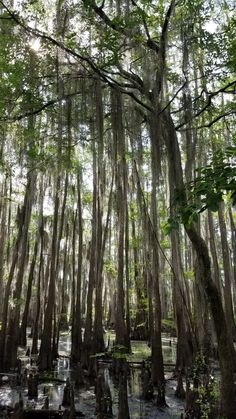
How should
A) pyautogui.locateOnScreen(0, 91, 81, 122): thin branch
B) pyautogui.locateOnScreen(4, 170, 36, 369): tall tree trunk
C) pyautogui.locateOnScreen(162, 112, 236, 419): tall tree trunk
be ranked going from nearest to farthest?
pyautogui.locateOnScreen(162, 112, 236, 419): tall tree trunk < pyautogui.locateOnScreen(0, 91, 81, 122): thin branch < pyautogui.locateOnScreen(4, 170, 36, 369): tall tree trunk

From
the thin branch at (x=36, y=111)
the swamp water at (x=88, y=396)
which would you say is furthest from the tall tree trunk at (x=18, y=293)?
the thin branch at (x=36, y=111)

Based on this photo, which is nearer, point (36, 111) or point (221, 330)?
point (221, 330)

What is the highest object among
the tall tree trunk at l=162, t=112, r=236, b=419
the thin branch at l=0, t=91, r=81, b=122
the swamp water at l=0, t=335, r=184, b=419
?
the thin branch at l=0, t=91, r=81, b=122

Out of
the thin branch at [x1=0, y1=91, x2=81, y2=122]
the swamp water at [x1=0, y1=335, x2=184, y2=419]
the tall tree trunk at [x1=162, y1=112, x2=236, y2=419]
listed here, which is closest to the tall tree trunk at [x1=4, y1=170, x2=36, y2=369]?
the swamp water at [x1=0, y1=335, x2=184, y2=419]

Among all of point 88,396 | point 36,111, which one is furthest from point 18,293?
point 36,111

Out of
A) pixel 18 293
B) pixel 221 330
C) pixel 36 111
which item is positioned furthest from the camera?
pixel 18 293

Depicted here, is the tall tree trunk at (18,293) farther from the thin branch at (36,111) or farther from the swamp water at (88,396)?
the thin branch at (36,111)

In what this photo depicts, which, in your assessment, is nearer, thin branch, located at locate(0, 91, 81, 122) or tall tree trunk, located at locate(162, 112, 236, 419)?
tall tree trunk, located at locate(162, 112, 236, 419)

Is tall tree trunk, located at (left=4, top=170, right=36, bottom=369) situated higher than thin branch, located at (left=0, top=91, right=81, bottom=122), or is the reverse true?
thin branch, located at (left=0, top=91, right=81, bottom=122)

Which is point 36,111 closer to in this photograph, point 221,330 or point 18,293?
point 221,330

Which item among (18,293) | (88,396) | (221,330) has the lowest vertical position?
(88,396)

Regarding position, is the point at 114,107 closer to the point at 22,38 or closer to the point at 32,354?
the point at 22,38

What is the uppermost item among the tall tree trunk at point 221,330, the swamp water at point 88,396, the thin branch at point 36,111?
the thin branch at point 36,111

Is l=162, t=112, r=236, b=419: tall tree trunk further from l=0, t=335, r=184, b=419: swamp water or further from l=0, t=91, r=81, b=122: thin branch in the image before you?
l=0, t=91, r=81, b=122: thin branch
